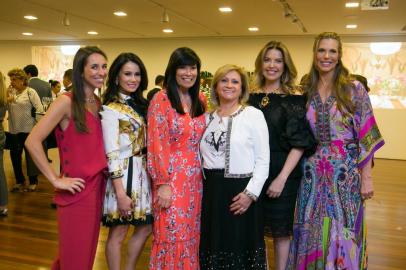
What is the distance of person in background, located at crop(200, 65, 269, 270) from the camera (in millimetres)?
2127

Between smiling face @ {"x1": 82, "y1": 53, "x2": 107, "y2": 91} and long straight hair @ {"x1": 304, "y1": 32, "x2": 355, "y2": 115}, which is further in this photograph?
long straight hair @ {"x1": 304, "y1": 32, "x2": 355, "y2": 115}

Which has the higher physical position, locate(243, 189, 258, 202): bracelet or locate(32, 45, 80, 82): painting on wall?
locate(32, 45, 80, 82): painting on wall

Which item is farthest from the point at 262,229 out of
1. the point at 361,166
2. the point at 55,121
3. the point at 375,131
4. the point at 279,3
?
the point at 279,3

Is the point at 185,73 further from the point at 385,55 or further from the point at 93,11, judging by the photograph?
the point at 385,55

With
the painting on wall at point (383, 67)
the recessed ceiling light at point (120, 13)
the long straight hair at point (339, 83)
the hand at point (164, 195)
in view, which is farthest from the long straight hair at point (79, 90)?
the painting on wall at point (383, 67)

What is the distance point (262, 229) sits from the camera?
7.30ft

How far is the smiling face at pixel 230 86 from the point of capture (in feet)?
7.15

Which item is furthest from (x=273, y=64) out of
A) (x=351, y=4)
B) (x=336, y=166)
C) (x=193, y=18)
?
(x=193, y=18)

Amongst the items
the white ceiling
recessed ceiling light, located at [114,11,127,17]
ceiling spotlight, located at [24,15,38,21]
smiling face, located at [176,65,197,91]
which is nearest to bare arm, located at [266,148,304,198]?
smiling face, located at [176,65,197,91]

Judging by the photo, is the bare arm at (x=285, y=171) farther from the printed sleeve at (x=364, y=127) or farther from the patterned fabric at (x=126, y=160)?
the patterned fabric at (x=126, y=160)

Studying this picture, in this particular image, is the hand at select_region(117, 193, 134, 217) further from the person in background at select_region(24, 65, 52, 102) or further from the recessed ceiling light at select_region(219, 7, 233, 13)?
the recessed ceiling light at select_region(219, 7, 233, 13)

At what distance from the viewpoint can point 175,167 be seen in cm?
214

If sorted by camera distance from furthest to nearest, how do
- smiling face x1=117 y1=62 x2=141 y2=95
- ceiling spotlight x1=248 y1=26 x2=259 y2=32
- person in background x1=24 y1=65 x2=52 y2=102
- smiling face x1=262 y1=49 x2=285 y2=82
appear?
ceiling spotlight x1=248 y1=26 x2=259 y2=32 → person in background x1=24 y1=65 x2=52 y2=102 → smiling face x1=262 y1=49 x2=285 y2=82 → smiling face x1=117 y1=62 x2=141 y2=95

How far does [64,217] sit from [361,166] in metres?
1.68
